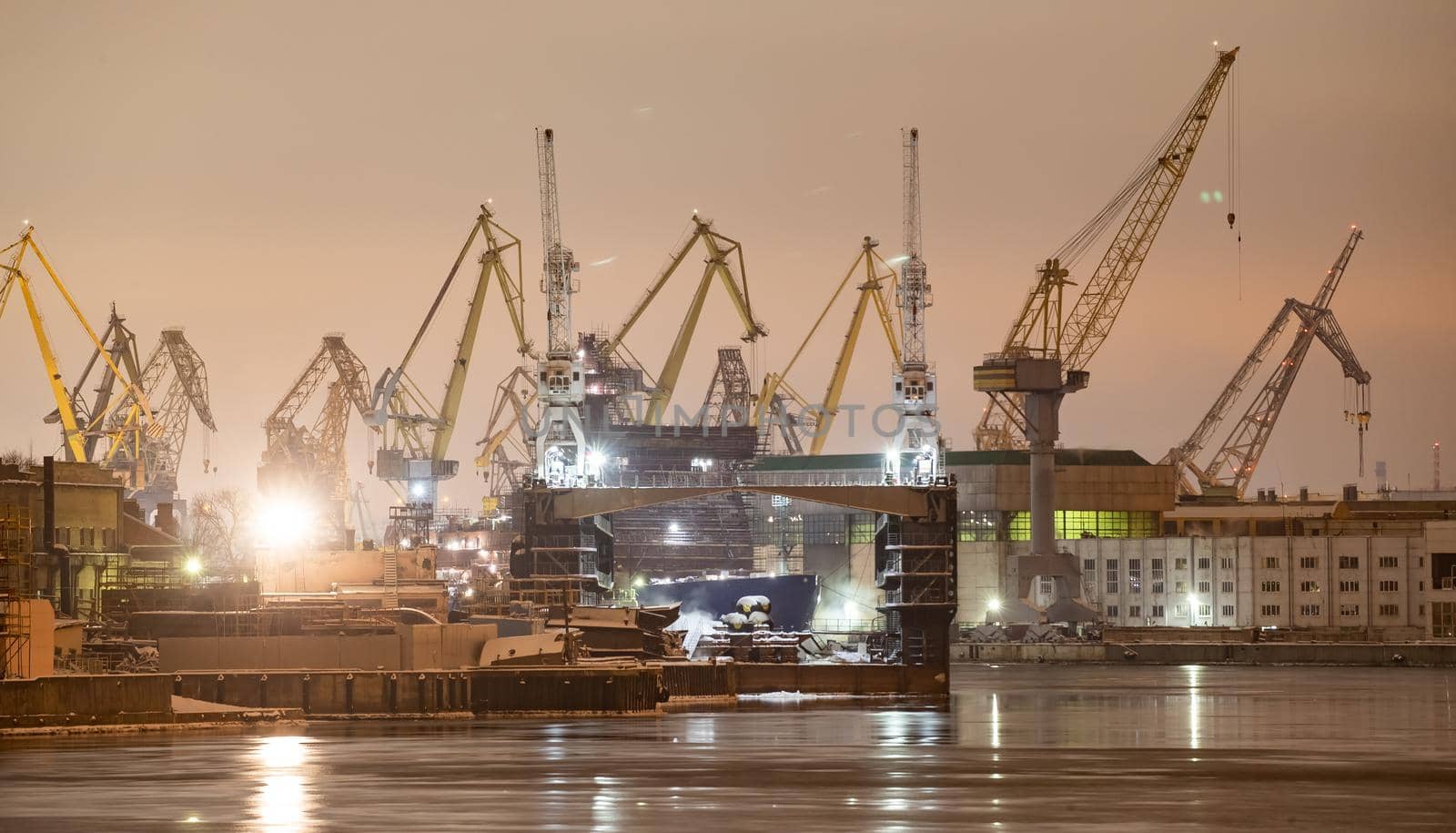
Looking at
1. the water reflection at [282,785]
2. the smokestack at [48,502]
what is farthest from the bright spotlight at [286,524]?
the water reflection at [282,785]

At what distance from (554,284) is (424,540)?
90.5ft

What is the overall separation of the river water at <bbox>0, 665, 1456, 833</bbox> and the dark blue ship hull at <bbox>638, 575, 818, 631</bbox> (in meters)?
51.0

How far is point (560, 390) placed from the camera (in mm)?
157000

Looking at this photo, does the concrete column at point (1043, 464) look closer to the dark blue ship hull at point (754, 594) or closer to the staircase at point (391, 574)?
the dark blue ship hull at point (754, 594)

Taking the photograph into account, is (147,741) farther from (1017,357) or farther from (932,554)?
(1017,357)

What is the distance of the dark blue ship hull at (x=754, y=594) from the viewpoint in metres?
151

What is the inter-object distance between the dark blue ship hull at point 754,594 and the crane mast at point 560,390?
10.9 metres

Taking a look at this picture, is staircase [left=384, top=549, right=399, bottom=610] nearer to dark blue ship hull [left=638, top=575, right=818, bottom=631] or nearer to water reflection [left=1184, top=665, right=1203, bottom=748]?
dark blue ship hull [left=638, top=575, right=818, bottom=631]

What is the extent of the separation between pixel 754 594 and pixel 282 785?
9455 cm

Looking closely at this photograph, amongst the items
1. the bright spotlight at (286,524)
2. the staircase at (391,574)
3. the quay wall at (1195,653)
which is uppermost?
the bright spotlight at (286,524)

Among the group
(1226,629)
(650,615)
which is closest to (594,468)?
(650,615)

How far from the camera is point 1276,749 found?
73.4 meters

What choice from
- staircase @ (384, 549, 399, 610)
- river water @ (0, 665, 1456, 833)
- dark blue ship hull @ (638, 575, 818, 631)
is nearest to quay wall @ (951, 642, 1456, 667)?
dark blue ship hull @ (638, 575, 818, 631)

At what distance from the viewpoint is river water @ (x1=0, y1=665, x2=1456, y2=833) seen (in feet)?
160
